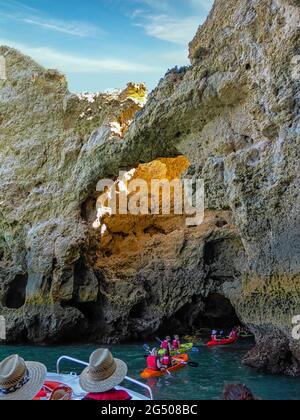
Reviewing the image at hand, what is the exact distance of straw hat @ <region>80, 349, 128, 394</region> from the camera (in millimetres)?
5004

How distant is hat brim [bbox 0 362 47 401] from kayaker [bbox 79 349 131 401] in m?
0.53

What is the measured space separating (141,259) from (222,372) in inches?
291

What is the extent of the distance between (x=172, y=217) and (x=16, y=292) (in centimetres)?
777

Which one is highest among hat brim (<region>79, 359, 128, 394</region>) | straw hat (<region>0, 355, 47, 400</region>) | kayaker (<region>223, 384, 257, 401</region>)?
kayaker (<region>223, 384, 257, 401</region>)

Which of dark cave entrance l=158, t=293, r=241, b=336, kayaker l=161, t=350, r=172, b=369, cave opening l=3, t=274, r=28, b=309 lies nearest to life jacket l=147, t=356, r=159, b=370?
kayaker l=161, t=350, r=172, b=369

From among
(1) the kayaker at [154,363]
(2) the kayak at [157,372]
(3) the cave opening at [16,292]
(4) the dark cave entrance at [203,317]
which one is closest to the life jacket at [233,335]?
(4) the dark cave entrance at [203,317]

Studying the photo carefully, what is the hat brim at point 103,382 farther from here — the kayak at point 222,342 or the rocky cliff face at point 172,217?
the kayak at point 222,342

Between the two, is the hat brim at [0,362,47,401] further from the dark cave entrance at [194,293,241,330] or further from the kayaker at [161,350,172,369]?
the dark cave entrance at [194,293,241,330]

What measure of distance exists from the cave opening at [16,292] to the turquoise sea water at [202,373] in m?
2.39

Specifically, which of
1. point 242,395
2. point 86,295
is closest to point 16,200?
point 86,295

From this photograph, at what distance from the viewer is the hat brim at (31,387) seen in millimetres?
4629

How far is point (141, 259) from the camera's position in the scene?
59.2 feet

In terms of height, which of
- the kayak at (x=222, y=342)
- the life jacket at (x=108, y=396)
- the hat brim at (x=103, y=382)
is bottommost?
the kayak at (x=222, y=342)

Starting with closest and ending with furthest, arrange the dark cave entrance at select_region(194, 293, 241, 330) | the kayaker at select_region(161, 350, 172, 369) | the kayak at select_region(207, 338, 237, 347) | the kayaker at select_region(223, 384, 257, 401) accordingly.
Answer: the kayaker at select_region(223, 384, 257, 401) → the kayaker at select_region(161, 350, 172, 369) → the kayak at select_region(207, 338, 237, 347) → the dark cave entrance at select_region(194, 293, 241, 330)
